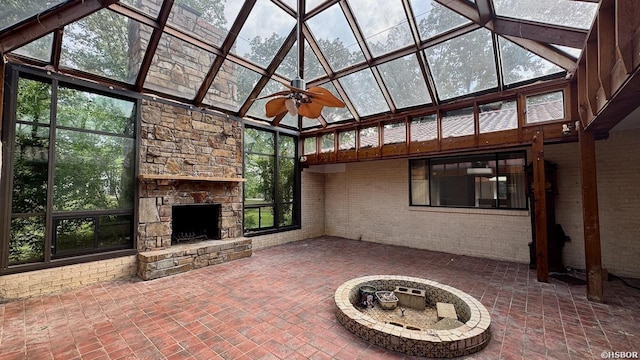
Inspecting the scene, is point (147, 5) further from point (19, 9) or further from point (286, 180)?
point (286, 180)

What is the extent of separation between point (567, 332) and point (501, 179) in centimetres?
377

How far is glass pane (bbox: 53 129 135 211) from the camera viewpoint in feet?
13.8

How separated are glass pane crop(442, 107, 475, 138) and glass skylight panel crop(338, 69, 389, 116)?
1.46 meters

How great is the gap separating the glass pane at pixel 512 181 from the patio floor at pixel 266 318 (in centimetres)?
163

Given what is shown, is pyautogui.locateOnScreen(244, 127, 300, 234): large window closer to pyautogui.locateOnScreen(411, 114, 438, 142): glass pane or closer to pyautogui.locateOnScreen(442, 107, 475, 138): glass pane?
pyautogui.locateOnScreen(411, 114, 438, 142): glass pane

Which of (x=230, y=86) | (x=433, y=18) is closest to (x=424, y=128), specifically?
(x=433, y=18)

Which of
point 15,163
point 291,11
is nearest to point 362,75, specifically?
point 291,11

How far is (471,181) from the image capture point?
6.26m

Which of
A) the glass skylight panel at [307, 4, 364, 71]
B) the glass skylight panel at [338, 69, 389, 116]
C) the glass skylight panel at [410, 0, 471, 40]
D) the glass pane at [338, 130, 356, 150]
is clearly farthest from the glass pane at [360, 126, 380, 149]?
the glass skylight panel at [410, 0, 471, 40]

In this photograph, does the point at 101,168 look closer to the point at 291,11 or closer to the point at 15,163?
the point at 15,163

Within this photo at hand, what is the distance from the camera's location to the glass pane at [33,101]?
3.92 metres

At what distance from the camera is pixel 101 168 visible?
4.61 metres

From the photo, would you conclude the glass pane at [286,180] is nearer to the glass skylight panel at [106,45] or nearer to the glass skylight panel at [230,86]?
the glass skylight panel at [230,86]

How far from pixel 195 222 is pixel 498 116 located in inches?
282
